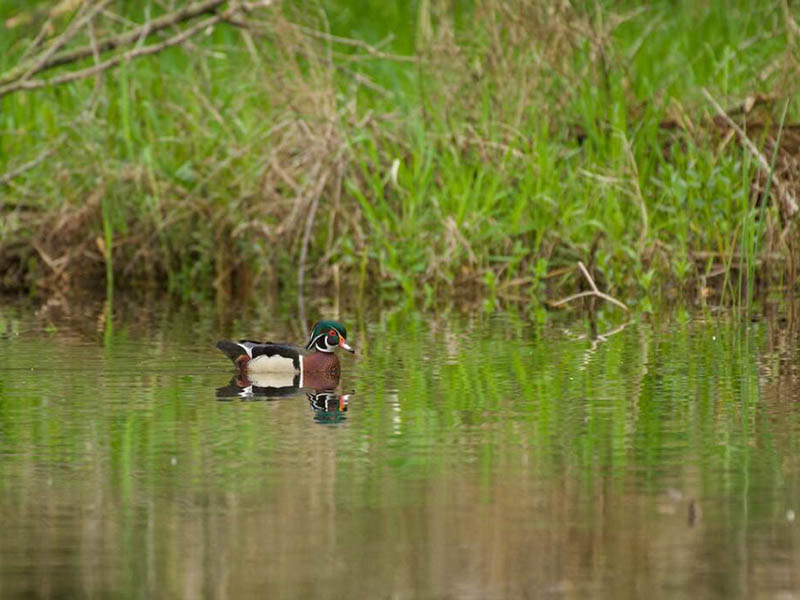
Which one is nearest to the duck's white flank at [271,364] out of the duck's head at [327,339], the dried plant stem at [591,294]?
the duck's head at [327,339]

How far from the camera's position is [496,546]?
18.9ft

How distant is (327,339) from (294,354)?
0.63ft

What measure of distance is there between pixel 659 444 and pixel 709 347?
3129 millimetres

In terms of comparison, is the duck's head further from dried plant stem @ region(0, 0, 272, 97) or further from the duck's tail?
dried plant stem @ region(0, 0, 272, 97)

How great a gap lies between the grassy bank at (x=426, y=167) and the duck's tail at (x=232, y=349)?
12.3 ft

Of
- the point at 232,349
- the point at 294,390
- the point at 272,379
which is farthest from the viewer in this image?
the point at 232,349

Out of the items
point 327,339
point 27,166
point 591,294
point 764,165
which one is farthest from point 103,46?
point 327,339

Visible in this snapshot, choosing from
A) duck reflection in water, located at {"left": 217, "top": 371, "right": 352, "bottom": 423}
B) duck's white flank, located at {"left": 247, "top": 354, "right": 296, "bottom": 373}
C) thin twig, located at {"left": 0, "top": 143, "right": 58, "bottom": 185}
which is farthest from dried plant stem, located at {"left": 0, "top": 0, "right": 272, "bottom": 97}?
duck reflection in water, located at {"left": 217, "top": 371, "right": 352, "bottom": 423}

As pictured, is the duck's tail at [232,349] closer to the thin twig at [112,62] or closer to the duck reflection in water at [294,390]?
the duck reflection in water at [294,390]

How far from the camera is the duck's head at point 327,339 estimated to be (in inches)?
387

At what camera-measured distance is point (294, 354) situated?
977 centimetres

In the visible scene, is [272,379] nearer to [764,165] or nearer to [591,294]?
[591,294]

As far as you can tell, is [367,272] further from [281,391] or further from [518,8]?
[281,391]

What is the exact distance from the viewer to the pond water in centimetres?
547
